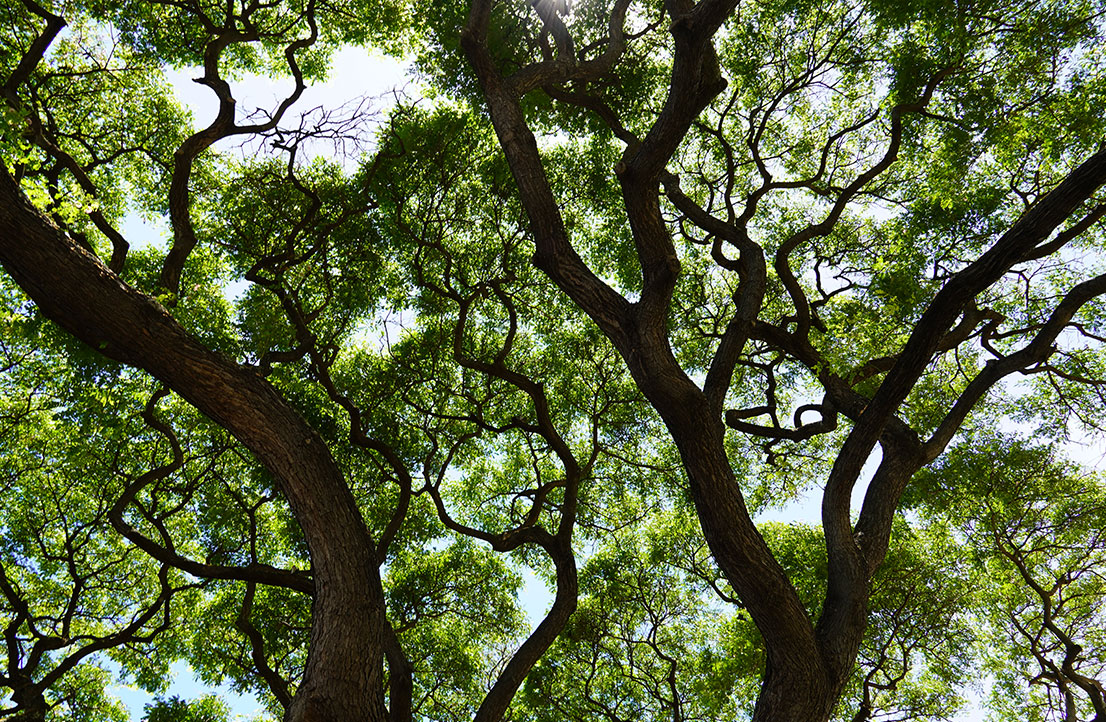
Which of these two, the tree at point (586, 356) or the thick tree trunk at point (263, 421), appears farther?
the tree at point (586, 356)

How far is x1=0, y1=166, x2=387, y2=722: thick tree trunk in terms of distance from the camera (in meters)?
3.86

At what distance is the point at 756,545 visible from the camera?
15.9 feet

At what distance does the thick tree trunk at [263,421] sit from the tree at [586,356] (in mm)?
2254

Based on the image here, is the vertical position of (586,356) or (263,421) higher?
(586,356)

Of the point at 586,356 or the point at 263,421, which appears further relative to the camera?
the point at 586,356

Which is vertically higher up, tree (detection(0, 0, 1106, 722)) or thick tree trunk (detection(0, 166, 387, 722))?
tree (detection(0, 0, 1106, 722))

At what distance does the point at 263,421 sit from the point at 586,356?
21.0 ft

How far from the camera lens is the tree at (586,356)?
19.6 ft

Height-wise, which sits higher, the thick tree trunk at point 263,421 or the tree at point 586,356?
the tree at point 586,356

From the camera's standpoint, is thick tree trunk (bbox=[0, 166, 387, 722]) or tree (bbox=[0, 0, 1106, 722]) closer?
thick tree trunk (bbox=[0, 166, 387, 722])

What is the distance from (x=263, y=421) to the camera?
4.24 m

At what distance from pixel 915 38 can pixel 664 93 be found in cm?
318

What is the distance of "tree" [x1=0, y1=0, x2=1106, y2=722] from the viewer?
5.97 metres

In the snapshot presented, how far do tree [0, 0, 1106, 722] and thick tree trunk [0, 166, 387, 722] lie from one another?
2.25 m
